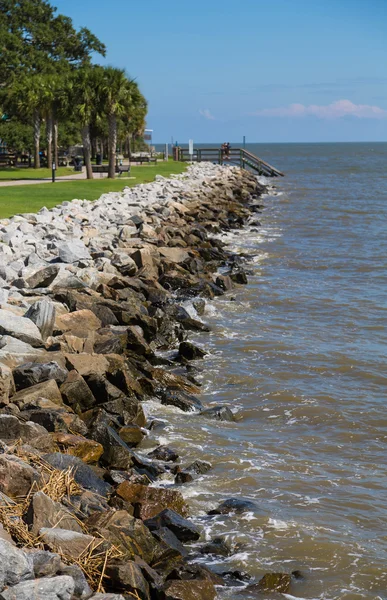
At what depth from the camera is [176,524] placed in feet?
22.9

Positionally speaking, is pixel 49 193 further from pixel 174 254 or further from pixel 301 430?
pixel 301 430

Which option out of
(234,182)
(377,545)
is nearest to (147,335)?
(377,545)

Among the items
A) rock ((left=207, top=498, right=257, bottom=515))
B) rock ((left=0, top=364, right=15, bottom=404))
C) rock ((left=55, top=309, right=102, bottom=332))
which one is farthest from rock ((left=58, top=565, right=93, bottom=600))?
rock ((left=55, top=309, right=102, bottom=332))

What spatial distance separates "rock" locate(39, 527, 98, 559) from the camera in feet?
17.8

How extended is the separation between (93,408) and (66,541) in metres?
3.78

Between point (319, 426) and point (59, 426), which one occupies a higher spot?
point (59, 426)

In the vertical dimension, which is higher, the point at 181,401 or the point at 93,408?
the point at 93,408

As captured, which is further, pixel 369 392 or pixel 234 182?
pixel 234 182

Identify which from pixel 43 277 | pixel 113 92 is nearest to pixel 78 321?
pixel 43 277

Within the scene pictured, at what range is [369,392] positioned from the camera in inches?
464

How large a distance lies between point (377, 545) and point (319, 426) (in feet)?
10.2

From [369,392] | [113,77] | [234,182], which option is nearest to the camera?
[369,392]

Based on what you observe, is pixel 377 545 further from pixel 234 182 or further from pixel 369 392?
pixel 234 182

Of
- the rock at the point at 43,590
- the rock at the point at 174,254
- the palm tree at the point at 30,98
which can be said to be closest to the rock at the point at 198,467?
the rock at the point at 43,590
